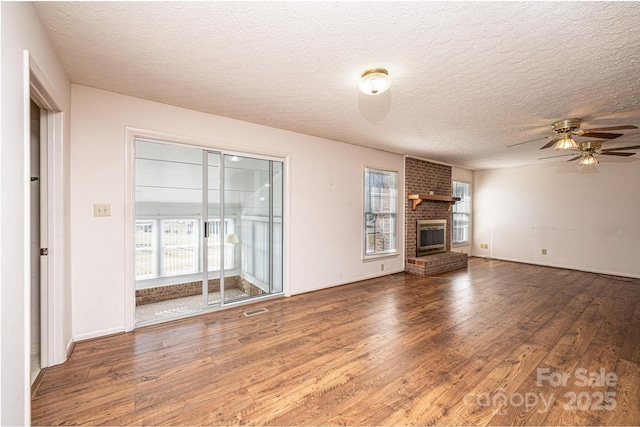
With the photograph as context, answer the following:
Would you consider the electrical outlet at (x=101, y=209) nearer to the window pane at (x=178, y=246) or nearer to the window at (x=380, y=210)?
the window pane at (x=178, y=246)

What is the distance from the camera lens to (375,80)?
213cm

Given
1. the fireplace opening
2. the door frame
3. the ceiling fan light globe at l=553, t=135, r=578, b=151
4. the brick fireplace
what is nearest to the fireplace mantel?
the brick fireplace

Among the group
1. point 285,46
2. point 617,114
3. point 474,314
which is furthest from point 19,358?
point 617,114

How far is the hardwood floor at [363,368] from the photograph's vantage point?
169 centimetres

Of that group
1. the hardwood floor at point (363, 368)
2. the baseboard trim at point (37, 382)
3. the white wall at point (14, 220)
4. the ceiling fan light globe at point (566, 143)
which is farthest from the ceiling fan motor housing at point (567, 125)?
the baseboard trim at point (37, 382)

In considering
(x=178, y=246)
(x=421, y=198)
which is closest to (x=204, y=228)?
(x=178, y=246)

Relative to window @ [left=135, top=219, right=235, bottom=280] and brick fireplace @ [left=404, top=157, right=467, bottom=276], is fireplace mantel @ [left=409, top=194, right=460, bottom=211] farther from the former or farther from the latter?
window @ [left=135, top=219, right=235, bottom=280]

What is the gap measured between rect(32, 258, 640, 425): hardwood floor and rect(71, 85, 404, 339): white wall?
51 centimetres

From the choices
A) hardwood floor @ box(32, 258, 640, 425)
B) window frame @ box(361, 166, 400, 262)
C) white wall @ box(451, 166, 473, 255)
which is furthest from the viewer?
white wall @ box(451, 166, 473, 255)

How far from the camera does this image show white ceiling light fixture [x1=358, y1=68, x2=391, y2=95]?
2.12 metres

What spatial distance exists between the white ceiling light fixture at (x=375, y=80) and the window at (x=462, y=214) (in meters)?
5.82

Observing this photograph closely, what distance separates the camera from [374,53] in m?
1.99

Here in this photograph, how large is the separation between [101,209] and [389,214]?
4.56 metres

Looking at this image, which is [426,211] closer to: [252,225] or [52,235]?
[252,225]
